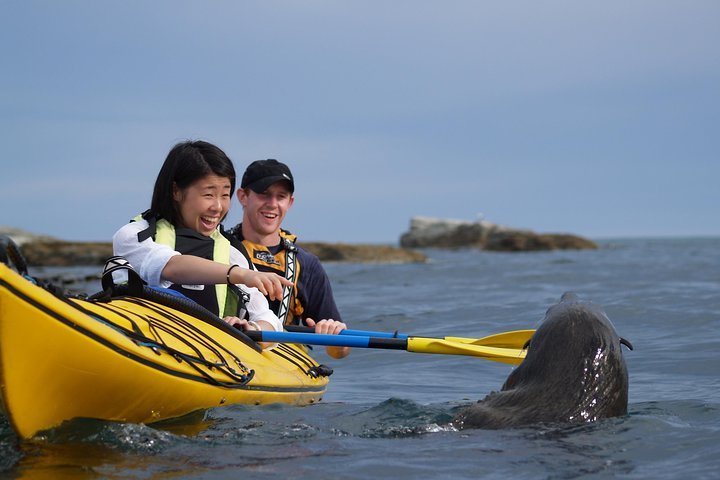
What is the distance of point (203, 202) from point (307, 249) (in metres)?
26.2

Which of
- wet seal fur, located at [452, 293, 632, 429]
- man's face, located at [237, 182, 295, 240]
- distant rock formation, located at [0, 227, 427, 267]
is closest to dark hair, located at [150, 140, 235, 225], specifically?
man's face, located at [237, 182, 295, 240]

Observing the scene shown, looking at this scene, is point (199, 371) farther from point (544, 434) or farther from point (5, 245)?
point (544, 434)

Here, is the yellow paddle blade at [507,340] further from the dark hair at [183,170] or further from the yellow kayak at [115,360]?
the dark hair at [183,170]

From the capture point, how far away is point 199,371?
464 centimetres

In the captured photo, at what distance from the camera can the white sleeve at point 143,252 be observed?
5.16 m

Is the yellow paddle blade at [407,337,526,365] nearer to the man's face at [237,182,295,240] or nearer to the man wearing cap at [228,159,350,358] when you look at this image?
the man wearing cap at [228,159,350,358]

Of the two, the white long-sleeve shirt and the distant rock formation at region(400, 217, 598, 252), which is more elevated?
the distant rock formation at region(400, 217, 598, 252)

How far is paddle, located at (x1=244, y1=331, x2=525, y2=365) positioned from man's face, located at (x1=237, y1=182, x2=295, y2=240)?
97 centimetres

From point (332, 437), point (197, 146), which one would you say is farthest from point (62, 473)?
point (197, 146)

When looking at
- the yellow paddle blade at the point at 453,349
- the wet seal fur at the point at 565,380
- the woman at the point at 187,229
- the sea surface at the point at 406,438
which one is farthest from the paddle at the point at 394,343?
the wet seal fur at the point at 565,380

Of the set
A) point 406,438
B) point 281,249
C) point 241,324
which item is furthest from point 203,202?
point 406,438

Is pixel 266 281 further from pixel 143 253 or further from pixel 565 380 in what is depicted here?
pixel 565 380

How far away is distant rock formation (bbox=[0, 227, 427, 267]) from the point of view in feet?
101

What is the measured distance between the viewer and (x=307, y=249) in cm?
3155
